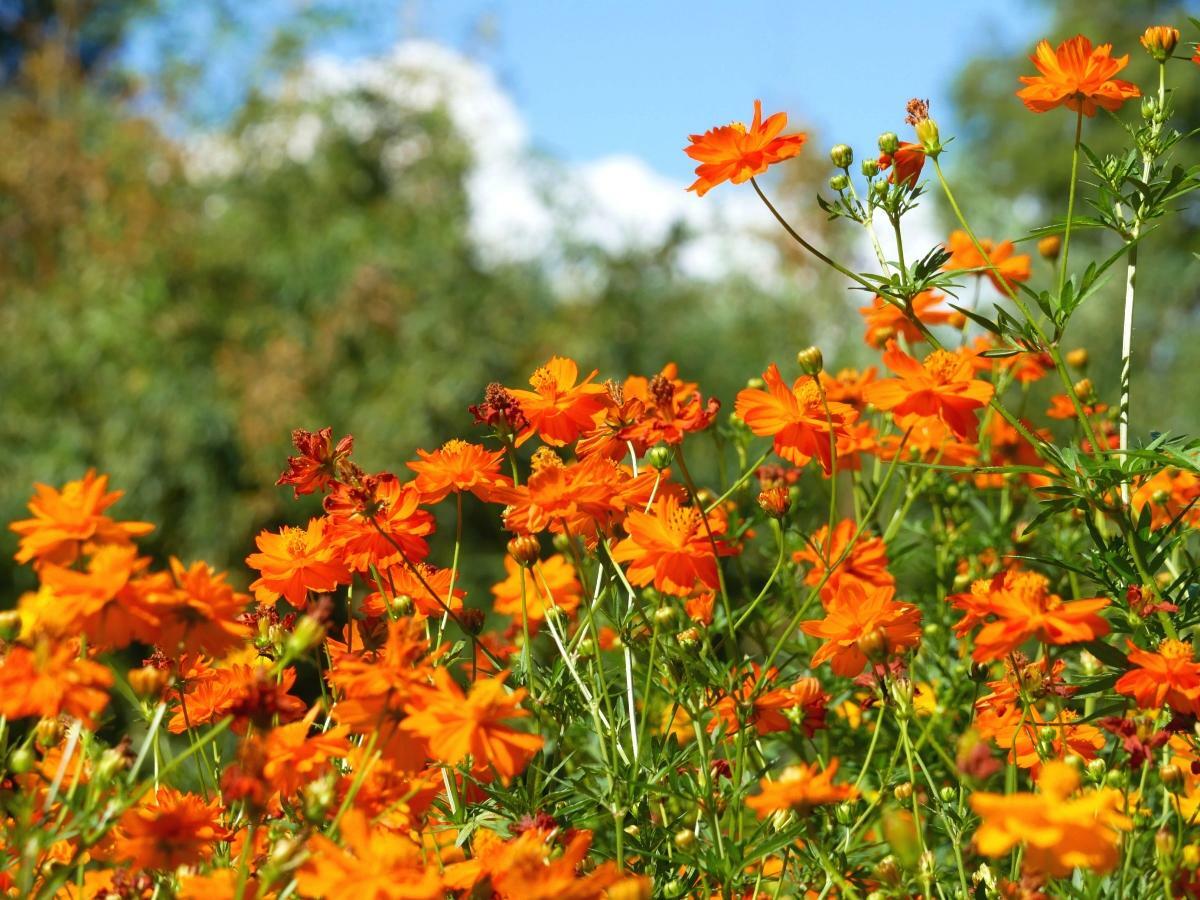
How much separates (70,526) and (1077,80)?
1.01 m

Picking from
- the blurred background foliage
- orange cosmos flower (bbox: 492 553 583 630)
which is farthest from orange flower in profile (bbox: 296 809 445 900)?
the blurred background foliage

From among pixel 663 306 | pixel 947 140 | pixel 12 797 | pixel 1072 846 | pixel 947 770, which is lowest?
pixel 12 797

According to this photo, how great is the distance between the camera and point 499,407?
1.22 meters

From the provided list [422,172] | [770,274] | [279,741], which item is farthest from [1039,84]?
[770,274]

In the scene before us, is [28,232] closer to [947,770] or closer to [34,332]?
[34,332]

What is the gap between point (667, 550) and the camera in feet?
3.77

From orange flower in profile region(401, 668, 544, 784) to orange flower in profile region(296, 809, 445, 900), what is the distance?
8 cm

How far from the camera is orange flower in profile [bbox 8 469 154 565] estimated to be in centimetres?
94

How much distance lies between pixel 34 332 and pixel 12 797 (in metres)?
5.68

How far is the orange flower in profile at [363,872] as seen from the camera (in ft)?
2.56

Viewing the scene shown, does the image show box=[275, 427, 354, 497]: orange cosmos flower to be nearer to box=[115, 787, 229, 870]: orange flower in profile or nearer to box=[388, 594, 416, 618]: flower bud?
box=[388, 594, 416, 618]: flower bud

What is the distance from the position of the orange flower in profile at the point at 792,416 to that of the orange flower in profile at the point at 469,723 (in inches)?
15.5

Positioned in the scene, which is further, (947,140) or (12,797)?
(947,140)

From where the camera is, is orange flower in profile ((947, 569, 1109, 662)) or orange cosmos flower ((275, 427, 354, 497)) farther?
orange cosmos flower ((275, 427, 354, 497))
